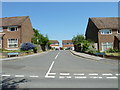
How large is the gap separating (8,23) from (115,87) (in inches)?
1318

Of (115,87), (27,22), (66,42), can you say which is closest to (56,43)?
(66,42)

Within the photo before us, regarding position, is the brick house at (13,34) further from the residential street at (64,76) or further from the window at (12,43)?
the residential street at (64,76)

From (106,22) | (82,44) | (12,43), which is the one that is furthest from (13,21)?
(106,22)

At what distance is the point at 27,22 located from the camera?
36094 millimetres

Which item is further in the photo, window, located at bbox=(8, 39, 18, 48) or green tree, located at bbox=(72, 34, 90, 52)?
window, located at bbox=(8, 39, 18, 48)

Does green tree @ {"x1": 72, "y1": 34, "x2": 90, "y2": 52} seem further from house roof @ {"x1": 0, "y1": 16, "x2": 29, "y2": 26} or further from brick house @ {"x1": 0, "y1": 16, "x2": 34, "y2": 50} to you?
house roof @ {"x1": 0, "y1": 16, "x2": 29, "y2": 26}

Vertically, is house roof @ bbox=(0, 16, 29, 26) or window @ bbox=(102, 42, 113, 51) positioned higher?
house roof @ bbox=(0, 16, 29, 26)

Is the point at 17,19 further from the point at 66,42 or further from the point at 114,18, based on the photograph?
the point at 66,42

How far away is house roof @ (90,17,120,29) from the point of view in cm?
3039

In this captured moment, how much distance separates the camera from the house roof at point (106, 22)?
99.7 ft

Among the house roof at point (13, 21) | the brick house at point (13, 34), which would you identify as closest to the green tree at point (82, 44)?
the brick house at point (13, 34)

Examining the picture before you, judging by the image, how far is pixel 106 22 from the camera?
3231cm

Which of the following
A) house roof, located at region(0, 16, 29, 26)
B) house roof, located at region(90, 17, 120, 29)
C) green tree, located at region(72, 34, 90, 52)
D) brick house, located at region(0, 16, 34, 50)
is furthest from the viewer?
house roof, located at region(0, 16, 29, 26)

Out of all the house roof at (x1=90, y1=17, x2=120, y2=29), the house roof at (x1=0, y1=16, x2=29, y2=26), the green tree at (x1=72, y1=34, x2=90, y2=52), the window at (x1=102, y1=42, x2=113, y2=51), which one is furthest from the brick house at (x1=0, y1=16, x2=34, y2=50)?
the window at (x1=102, y1=42, x2=113, y2=51)
